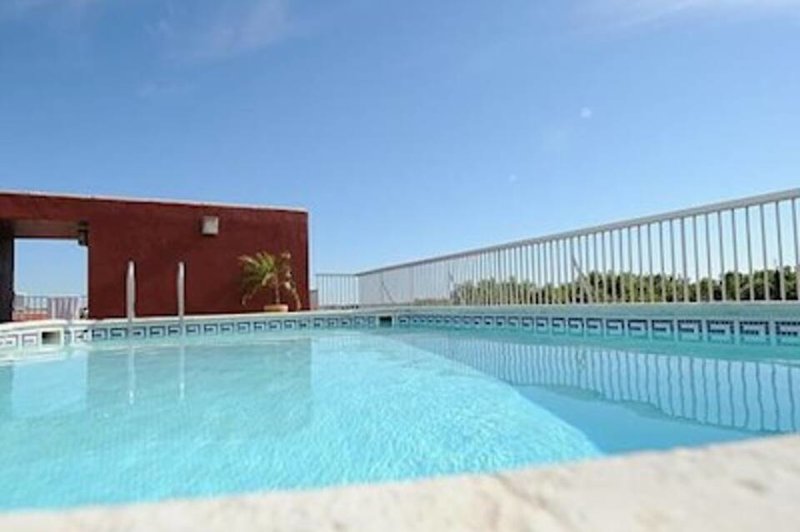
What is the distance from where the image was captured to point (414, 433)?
311cm

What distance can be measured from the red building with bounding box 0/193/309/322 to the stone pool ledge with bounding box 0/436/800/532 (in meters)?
12.9

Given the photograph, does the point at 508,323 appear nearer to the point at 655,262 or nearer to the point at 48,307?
the point at 655,262

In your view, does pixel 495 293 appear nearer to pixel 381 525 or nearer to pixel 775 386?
pixel 775 386

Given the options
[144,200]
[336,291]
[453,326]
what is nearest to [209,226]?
[144,200]

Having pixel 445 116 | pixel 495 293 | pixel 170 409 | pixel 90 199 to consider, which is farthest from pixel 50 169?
pixel 170 409

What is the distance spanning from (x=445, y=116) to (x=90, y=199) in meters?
7.50

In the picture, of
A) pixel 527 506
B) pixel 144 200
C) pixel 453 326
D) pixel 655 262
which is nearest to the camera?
pixel 527 506

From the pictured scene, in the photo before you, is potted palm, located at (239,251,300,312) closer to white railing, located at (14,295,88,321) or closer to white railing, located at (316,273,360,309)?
white railing, located at (316,273,360,309)

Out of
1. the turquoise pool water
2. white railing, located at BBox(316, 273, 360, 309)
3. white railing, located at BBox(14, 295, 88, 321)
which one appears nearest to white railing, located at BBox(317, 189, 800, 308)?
the turquoise pool water

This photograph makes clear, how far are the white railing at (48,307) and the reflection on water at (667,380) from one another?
10.8m

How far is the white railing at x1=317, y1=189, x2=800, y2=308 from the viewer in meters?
5.65

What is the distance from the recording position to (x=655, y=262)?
7.07 metres

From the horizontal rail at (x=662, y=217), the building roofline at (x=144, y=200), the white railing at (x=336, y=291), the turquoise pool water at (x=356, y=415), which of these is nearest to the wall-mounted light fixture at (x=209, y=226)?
the building roofline at (x=144, y=200)

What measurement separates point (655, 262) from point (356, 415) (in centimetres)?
491
